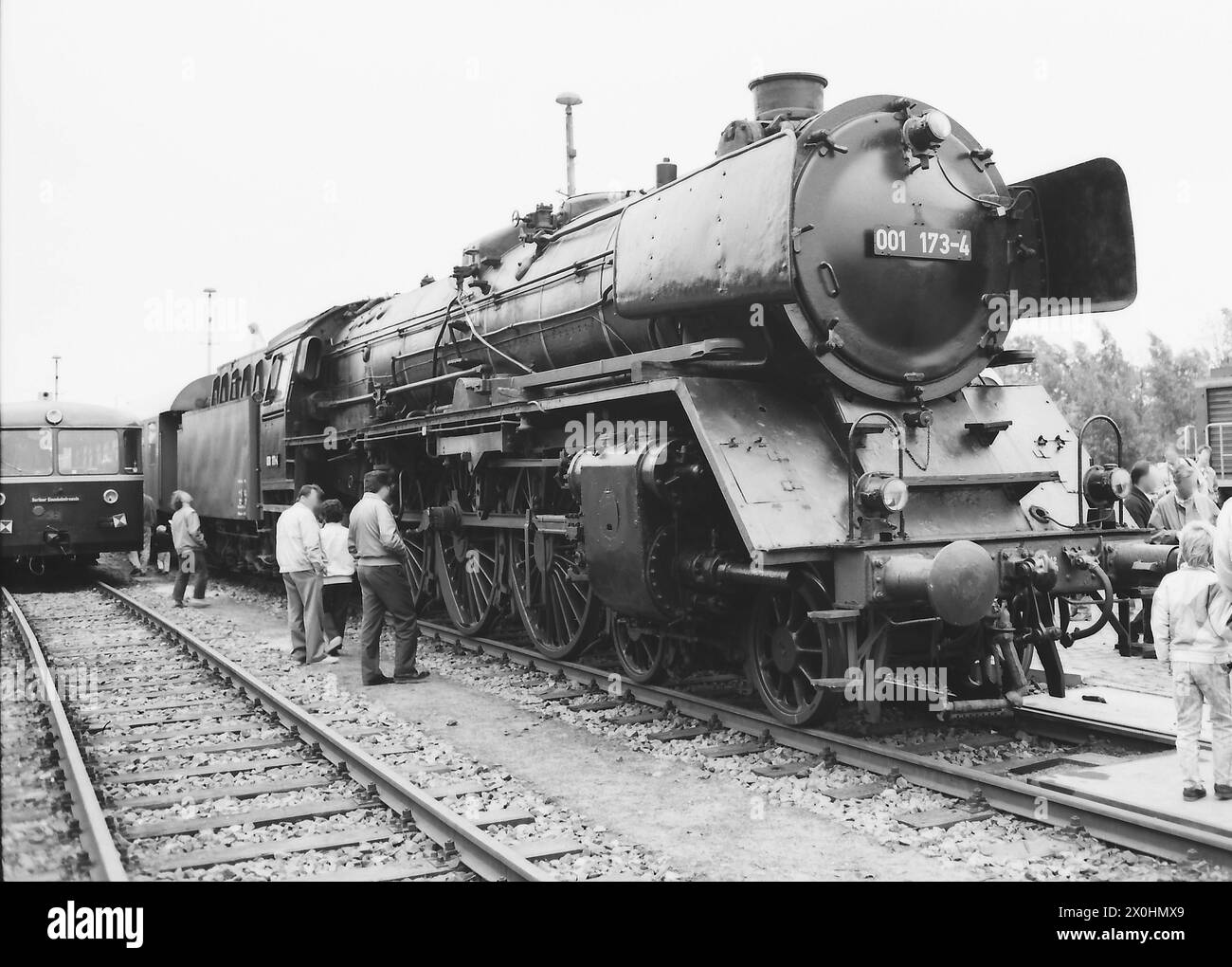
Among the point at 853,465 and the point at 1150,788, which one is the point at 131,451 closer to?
the point at 853,465

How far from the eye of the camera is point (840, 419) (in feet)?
19.4

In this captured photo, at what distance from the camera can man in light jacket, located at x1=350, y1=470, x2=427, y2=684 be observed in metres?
8.38

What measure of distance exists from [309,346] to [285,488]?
1.75 meters

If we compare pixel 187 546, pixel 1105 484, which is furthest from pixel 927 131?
pixel 187 546

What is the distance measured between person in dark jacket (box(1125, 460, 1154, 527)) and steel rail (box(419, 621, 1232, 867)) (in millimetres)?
4474

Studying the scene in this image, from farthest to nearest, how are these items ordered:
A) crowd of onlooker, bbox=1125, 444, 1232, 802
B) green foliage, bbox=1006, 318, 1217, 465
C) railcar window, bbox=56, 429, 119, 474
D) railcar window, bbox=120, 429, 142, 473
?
green foliage, bbox=1006, 318, 1217, 465, railcar window, bbox=120, 429, 142, 473, railcar window, bbox=56, 429, 119, 474, crowd of onlooker, bbox=1125, 444, 1232, 802

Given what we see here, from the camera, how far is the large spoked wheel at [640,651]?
23.4ft

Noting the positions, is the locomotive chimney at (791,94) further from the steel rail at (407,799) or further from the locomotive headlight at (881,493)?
the steel rail at (407,799)

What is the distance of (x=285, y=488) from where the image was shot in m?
12.6

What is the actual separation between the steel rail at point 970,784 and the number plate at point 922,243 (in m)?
2.58

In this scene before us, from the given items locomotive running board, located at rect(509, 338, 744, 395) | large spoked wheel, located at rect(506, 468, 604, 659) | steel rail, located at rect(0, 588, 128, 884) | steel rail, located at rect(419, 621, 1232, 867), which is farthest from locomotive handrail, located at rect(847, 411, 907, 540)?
steel rail, located at rect(0, 588, 128, 884)

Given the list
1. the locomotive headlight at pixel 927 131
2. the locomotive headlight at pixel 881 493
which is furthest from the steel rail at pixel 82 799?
the locomotive headlight at pixel 927 131

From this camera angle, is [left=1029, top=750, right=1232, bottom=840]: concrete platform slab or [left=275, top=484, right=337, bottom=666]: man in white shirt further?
[left=275, top=484, right=337, bottom=666]: man in white shirt

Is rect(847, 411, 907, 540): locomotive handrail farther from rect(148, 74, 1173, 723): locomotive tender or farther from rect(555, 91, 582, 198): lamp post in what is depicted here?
rect(555, 91, 582, 198): lamp post
